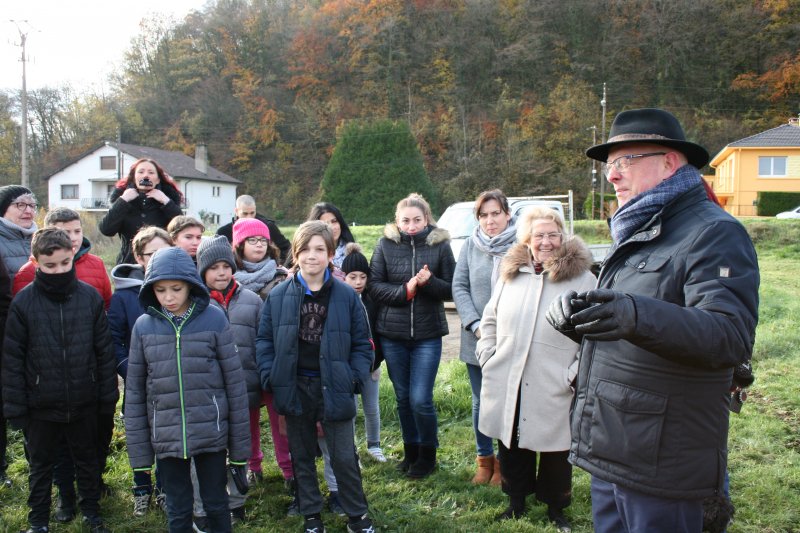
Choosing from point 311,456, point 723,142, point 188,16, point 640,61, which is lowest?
point 311,456

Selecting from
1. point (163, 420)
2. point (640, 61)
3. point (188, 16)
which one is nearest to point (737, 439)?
point (163, 420)

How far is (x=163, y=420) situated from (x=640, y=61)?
51578 mm

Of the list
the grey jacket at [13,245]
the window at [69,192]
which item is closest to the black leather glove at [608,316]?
the grey jacket at [13,245]

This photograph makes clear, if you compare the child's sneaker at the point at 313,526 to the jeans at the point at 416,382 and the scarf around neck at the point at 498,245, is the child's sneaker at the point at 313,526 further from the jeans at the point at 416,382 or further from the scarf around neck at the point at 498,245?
the scarf around neck at the point at 498,245

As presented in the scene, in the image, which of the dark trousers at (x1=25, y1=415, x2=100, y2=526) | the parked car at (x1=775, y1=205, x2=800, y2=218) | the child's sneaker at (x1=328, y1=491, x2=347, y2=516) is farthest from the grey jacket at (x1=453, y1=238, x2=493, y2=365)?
the parked car at (x1=775, y1=205, x2=800, y2=218)

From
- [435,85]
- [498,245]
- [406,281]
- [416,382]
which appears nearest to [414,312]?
[406,281]

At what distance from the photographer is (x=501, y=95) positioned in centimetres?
4725

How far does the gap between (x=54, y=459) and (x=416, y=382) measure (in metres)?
2.35

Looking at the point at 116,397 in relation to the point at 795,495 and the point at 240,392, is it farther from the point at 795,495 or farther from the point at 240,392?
the point at 795,495

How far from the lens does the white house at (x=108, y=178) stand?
4725cm

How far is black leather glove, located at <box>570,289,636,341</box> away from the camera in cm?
174

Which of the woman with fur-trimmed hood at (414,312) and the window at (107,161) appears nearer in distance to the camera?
the woman with fur-trimmed hood at (414,312)

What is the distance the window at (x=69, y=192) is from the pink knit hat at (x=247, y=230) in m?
51.3

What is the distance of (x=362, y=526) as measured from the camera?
3.56 meters
